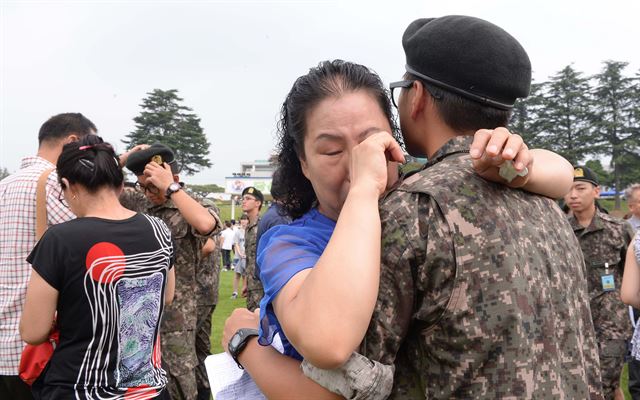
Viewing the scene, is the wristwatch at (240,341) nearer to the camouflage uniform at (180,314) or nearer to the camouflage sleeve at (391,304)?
the camouflage sleeve at (391,304)

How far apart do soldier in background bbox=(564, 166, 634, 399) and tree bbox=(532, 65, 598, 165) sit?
2023 inches

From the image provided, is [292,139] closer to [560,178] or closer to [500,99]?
[500,99]

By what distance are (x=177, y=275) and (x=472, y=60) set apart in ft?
14.2

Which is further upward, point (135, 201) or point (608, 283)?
point (135, 201)

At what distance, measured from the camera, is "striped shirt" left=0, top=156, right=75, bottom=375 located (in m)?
3.29

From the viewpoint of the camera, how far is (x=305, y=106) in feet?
5.06

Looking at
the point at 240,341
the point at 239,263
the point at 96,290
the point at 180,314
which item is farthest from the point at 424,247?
the point at 239,263

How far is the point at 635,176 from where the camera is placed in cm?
4991

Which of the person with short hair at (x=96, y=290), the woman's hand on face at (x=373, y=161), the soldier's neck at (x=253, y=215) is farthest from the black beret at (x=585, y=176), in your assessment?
the woman's hand on face at (x=373, y=161)

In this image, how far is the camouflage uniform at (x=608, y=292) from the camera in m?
5.57

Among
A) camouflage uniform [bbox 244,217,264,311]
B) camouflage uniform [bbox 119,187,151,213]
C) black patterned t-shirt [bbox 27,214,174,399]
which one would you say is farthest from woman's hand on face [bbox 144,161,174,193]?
black patterned t-shirt [bbox 27,214,174,399]

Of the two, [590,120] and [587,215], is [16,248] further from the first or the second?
[590,120]

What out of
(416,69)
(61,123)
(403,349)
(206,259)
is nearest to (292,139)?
(416,69)

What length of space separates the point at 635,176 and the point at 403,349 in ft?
187
